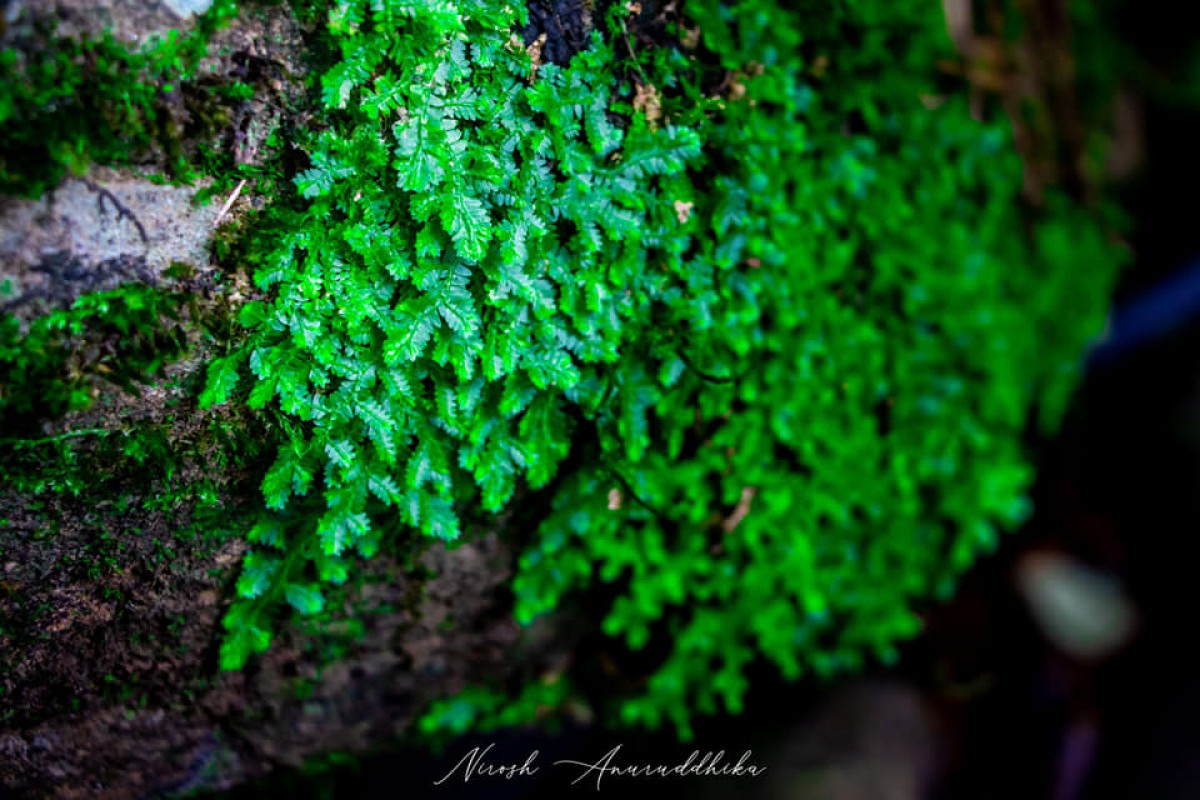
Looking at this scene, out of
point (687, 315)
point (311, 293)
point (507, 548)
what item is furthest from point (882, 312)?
point (311, 293)

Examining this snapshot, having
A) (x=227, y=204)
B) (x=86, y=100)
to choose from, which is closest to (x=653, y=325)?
(x=227, y=204)

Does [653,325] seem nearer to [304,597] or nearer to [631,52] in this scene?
[631,52]

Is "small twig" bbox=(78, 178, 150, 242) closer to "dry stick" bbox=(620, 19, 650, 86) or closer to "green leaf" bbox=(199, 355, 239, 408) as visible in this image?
"green leaf" bbox=(199, 355, 239, 408)
